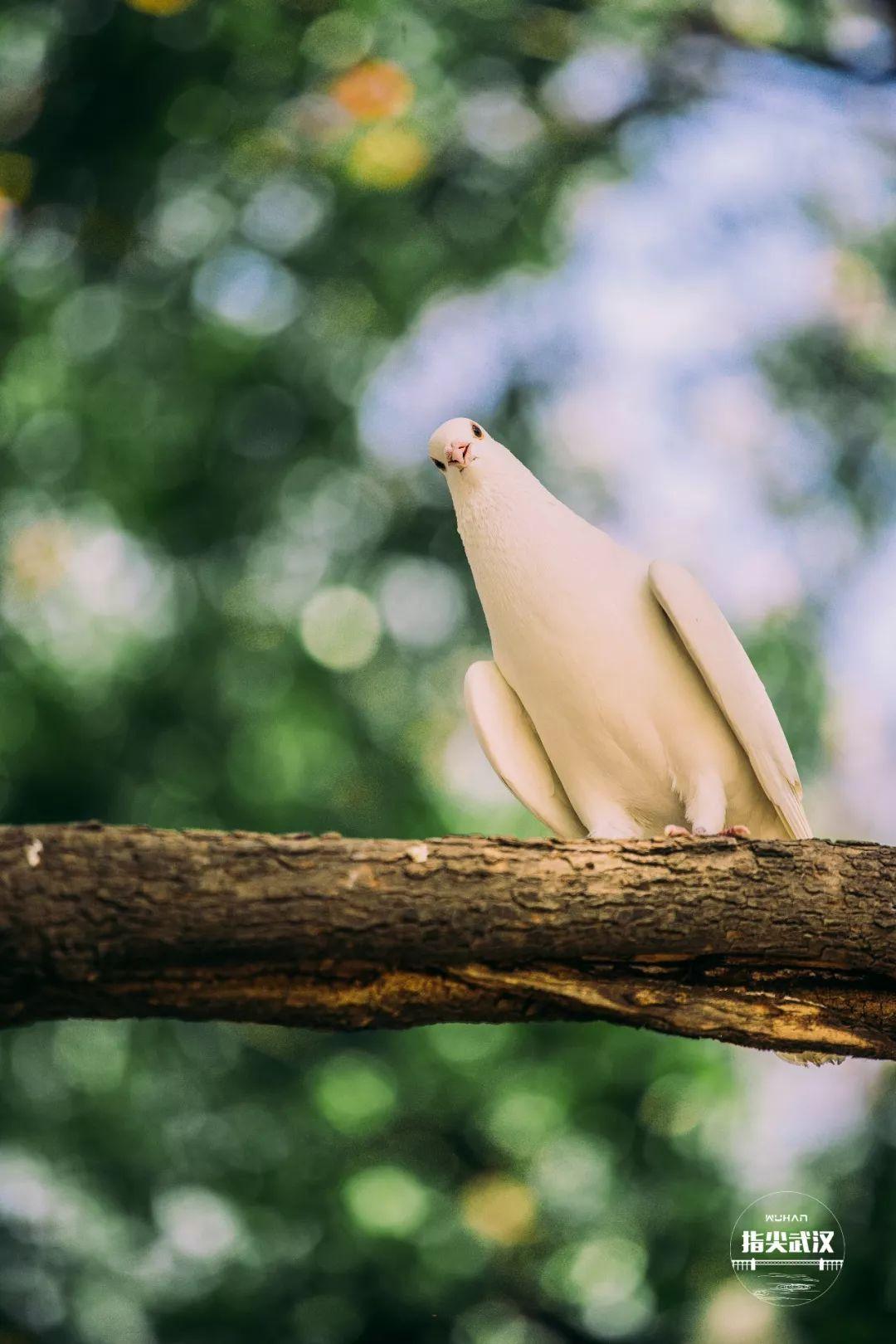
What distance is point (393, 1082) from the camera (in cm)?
679

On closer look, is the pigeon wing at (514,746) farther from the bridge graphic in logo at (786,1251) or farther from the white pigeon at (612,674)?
the bridge graphic in logo at (786,1251)

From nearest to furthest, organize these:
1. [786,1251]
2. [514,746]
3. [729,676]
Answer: [729,676], [514,746], [786,1251]

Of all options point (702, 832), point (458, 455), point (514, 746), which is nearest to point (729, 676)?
point (702, 832)

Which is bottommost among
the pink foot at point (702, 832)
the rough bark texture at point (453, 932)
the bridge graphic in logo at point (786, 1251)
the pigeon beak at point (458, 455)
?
the bridge graphic in logo at point (786, 1251)

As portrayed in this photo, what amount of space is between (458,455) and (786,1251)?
12.9 feet

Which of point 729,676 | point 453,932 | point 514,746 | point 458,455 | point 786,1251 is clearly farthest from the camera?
point 786,1251

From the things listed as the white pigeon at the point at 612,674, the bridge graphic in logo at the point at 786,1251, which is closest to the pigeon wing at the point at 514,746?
the white pigeon at the point at 612,674

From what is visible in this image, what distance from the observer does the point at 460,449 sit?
14.0 ft

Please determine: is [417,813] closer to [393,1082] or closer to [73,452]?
[393,1082]

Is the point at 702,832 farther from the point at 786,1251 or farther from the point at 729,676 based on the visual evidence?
the point at 786,1251

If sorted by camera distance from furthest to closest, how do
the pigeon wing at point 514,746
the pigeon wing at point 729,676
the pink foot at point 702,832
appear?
the pigeon wing at point 514,746
the pigeon wing at point 729,676
the pink foot at point 702,832

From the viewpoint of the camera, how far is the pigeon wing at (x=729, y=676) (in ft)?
12.9

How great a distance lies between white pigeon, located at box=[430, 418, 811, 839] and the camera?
397 centimetres

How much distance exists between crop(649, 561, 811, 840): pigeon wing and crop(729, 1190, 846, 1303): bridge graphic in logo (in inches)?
109
